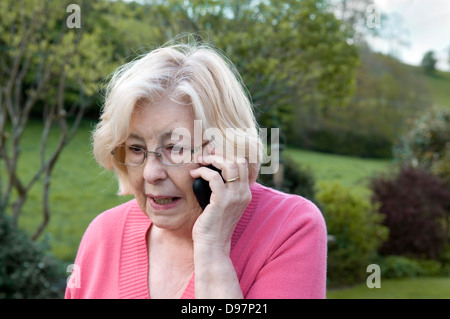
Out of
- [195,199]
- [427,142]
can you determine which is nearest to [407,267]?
[427,142]

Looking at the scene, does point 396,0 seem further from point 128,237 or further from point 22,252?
point 22,252

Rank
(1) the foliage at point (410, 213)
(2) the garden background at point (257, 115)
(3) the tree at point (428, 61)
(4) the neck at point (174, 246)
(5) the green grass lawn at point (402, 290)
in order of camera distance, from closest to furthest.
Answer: (4) the neck at point (174, 246) < (2) the garden background at point (257, 115) < (5) the green grass lawn at point (402, 290) < (1) the foliage at point (410, 213) < (3) the tree at point (428, 61)

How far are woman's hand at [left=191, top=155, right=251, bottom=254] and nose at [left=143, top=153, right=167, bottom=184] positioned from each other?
0.17 metres

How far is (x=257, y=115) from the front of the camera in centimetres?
728

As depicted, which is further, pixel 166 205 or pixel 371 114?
pixel 371 114

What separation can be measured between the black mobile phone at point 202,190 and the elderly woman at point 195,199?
2 cm

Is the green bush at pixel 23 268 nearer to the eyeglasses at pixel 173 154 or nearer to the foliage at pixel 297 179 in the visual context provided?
the eyeglasses at pixel 173 154

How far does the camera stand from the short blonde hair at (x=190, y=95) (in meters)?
1.77

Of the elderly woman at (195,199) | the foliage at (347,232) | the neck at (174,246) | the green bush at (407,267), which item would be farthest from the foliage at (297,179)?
the elderly woman at (195,199)

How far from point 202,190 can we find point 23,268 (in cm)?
412

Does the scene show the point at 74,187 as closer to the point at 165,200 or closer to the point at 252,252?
the point at 165,200

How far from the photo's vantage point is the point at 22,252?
5.19 metres

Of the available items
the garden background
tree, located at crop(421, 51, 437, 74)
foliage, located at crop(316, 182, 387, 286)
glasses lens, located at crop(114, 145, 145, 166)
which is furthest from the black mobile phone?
tree, located at crop(421, 51, 437, 74)
